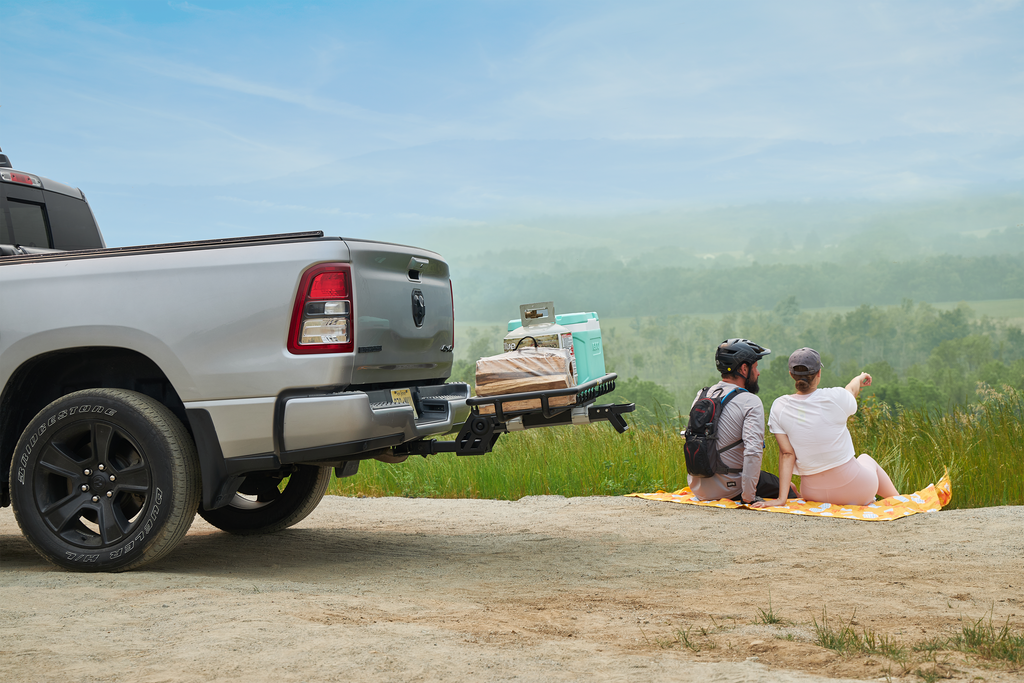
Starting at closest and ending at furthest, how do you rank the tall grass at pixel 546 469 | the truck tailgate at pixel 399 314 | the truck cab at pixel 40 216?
the truck tailgate at pixel 399 314 → the truck cab at pixel 40 216 → the tall grass at pixel 546 469

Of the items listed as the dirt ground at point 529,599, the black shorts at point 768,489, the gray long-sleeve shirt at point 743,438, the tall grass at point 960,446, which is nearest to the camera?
the dirt ground at point 529,599

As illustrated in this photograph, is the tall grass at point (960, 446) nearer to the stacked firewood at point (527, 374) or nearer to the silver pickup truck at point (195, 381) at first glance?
the silver pickup truck at point (195, 381)

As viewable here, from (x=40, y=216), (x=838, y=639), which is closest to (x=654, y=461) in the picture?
(x=838, y=639)

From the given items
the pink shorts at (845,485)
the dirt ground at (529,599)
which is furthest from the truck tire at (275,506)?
the pink shorts at (845,485)

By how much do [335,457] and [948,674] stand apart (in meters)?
3.25

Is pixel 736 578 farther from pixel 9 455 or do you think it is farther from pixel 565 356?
pixel 9 455

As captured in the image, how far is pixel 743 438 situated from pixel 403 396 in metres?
3.17

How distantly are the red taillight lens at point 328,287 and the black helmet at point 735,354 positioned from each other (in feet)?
12.3

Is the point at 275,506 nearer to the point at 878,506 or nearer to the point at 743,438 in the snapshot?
the point at 743,438

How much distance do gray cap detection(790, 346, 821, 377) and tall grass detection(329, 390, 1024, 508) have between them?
5.60 ft

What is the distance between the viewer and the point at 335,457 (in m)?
5.30

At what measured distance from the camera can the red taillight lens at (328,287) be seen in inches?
202

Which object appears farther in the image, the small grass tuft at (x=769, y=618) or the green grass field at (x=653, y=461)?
the green grass field at (x=653, y=461)

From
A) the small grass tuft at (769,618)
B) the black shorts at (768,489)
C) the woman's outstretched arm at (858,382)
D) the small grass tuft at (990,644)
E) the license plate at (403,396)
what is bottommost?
the black shorts at (768,489)
